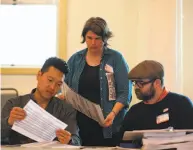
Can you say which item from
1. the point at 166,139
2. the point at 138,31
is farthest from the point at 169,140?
the point at 138,31

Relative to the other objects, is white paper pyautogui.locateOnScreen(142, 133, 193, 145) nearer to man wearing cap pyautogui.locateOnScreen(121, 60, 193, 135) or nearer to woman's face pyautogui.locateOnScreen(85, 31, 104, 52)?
man wearing cap pyautogui.locateOnScreen(121, 60, 193, 135)

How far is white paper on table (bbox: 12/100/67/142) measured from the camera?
166 cm

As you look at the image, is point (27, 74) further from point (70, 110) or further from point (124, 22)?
point (70, 110)

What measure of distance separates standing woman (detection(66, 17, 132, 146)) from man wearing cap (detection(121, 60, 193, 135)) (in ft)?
0.52

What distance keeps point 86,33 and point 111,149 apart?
1.05 meters

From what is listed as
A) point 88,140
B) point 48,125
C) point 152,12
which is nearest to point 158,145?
point 48,125

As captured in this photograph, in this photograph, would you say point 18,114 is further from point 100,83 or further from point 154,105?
point 154,105

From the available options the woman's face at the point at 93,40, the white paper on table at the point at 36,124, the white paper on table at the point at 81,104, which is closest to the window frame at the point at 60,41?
the woman's face at the point at 93,40

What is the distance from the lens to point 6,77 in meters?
3.29

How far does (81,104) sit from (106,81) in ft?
1.10

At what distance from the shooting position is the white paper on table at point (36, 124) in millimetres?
1655

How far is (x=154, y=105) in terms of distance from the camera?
6.98 feet

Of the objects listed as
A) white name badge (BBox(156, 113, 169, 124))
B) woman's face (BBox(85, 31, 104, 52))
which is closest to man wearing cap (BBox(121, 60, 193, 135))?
white name badge (BBox(156, 113, 169, 124))

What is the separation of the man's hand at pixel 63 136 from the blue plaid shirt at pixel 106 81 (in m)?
0.63
